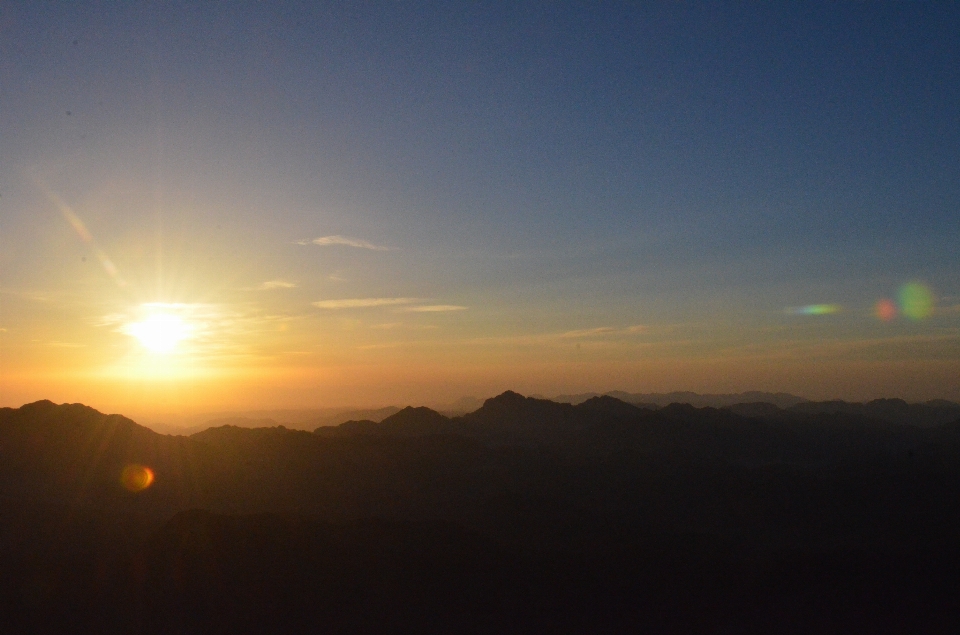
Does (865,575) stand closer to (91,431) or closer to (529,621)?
(529,621)

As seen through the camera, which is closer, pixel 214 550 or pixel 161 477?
pixel 214 550

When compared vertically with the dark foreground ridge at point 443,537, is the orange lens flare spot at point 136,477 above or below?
above

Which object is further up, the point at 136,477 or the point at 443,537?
the point at 136,477

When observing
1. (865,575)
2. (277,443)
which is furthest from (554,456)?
(865,575)

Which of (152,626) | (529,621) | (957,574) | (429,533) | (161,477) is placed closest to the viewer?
(152,626)

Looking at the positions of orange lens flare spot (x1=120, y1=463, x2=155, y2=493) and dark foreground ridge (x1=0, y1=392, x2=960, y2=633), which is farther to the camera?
orange lens flare spot (x1=120, y1=463, x2=155, y2=493)
